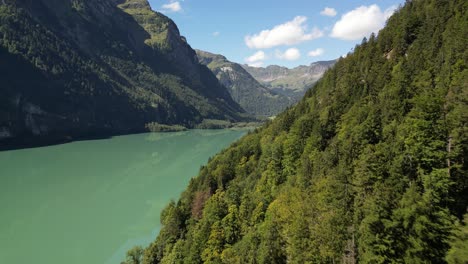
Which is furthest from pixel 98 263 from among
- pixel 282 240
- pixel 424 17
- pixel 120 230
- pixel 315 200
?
pixel 424 17

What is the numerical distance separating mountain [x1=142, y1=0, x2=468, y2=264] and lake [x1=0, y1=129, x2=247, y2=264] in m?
15.5

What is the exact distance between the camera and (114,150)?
172 m

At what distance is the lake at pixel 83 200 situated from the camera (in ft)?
200

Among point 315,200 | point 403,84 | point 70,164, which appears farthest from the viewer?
point 70,164

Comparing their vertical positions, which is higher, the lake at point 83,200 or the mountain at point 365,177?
the mountain at point 365,177

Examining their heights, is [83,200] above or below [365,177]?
below

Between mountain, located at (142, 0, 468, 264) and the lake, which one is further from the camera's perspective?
the lake

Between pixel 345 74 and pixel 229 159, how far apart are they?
28.5 m

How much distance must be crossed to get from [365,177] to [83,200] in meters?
74.8

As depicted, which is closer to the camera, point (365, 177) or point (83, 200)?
point (365, 177)

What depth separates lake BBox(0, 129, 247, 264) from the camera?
61000 mm

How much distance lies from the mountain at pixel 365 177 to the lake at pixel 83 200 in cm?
1548

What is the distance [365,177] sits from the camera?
32.2 metres

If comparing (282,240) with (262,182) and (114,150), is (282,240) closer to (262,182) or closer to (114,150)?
(262,182)
